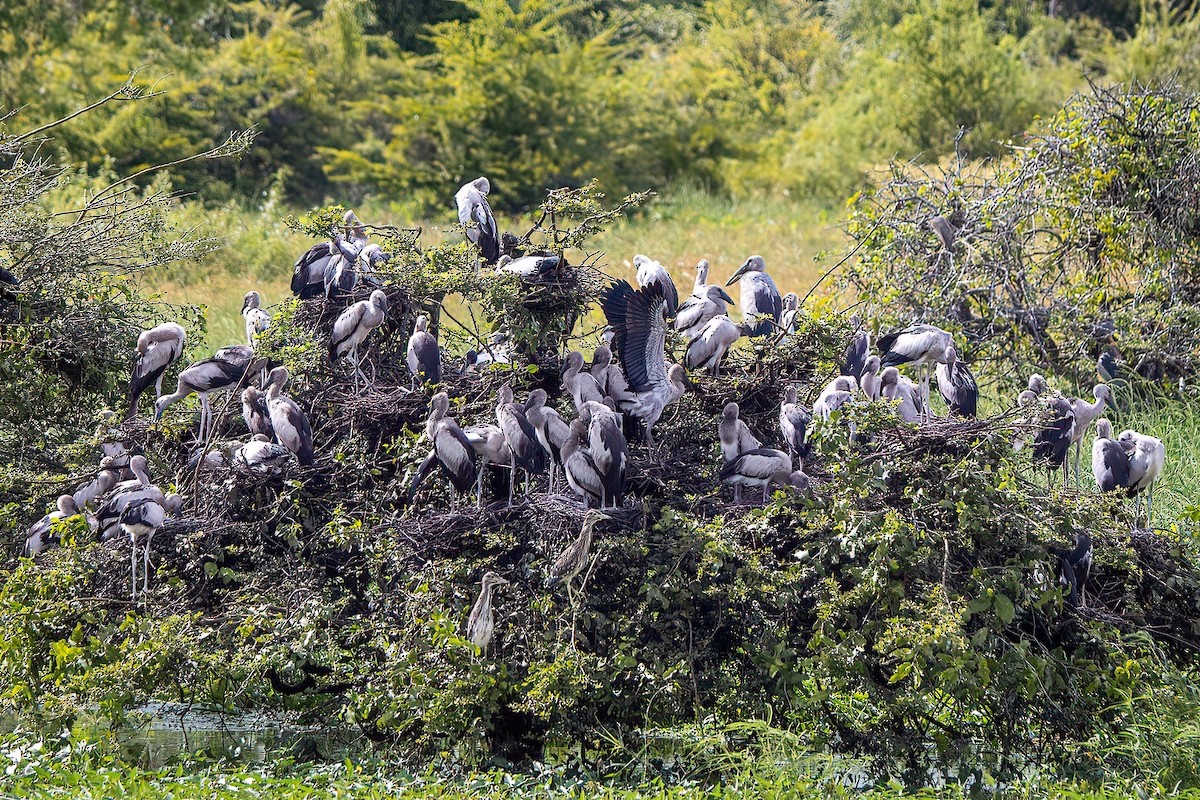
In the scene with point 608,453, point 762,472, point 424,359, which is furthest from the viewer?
point 424,359

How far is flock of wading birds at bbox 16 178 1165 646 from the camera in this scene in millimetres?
5273

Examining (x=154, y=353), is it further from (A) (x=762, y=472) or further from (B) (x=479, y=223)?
(A) (x=762, y=472)

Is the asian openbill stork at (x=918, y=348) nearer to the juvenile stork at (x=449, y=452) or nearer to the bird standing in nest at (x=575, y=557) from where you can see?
the bird standing in nest at (x=575, y=557)

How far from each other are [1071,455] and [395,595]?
15.2ft

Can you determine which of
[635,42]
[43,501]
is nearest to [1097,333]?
[43,501]

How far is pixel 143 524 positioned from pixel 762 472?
256 cm

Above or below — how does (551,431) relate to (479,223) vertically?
below

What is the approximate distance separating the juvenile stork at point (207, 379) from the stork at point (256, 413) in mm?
321

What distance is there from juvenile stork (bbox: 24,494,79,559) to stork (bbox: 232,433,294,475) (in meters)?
1.23

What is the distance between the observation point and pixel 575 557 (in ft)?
16.1

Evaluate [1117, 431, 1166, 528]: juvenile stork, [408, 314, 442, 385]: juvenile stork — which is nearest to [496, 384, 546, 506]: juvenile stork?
[408, 314, 442, 385]: juvenile stork

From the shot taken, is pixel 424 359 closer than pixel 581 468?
No

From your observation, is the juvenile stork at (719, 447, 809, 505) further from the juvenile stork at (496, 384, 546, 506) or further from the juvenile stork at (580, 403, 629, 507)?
the juvenile stork at (496, 384, 546, 506)

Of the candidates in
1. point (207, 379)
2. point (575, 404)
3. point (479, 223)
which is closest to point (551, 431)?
point (575, 404)
